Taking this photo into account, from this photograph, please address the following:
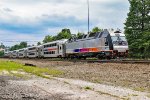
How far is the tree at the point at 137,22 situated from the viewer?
7138 cm

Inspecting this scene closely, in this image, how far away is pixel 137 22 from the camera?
72750 millimetres

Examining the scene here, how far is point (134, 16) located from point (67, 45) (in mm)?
18211

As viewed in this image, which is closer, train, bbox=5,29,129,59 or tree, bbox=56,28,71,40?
train, bbox=5,29,129,59

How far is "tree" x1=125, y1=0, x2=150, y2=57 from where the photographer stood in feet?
234

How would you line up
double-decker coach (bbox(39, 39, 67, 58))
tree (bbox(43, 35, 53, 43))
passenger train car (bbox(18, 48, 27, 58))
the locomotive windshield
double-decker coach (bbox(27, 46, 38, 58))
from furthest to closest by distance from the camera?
1. tree (bbox(43, 35, 53, 43))
2. passenger train car (bbox(18, 48, 27, 58))
3. double-decker coach (bbox(27, 46, 38, 58))
4. double-decker coach (bbox(39, 39, 67, 58))
5. the locomotive windshield

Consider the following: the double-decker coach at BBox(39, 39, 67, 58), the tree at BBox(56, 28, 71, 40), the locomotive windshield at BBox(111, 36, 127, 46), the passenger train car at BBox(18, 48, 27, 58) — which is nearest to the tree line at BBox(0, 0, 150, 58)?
the double-decker coach at BBox(39, 39, 67, 58)

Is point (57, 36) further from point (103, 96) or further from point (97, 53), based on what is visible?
point (103, 96)

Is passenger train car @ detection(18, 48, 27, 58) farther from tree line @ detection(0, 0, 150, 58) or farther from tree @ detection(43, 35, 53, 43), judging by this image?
tree line @ detection(0, 0, 150, 58)

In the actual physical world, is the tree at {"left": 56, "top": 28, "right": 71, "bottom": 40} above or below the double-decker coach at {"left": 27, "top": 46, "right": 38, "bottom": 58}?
above

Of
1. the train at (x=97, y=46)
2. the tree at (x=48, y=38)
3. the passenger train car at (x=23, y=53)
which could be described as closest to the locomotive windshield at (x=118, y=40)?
the train at (x=97, y=46)

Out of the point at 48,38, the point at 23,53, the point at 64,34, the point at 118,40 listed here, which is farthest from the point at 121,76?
the point at 48,38

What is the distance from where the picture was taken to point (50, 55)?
74250 millimetres

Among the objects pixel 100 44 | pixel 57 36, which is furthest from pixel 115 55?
pixel 57 36

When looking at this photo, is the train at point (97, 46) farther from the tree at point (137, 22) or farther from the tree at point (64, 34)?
the tree at point (64, 34)
